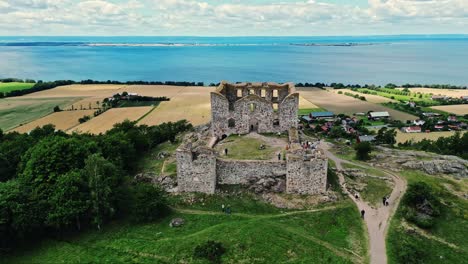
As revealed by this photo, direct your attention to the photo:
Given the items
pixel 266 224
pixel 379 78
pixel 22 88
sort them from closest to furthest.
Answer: pixel 266 224, pixel 22 88, pixel 379 78

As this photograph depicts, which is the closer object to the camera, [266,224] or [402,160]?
[266,224]

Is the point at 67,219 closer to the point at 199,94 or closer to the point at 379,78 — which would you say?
the point at 199,94

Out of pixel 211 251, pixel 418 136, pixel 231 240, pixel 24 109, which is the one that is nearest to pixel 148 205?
pixel 211 251

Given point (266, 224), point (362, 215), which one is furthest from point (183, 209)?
point (362, 215)

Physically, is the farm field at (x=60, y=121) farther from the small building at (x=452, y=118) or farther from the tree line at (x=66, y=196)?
the small building at (x=452, y=118)

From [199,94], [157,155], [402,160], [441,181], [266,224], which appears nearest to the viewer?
[266,224]

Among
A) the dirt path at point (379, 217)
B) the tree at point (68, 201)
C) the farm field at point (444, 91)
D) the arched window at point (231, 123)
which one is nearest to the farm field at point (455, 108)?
the farm field at point (444, 91)
